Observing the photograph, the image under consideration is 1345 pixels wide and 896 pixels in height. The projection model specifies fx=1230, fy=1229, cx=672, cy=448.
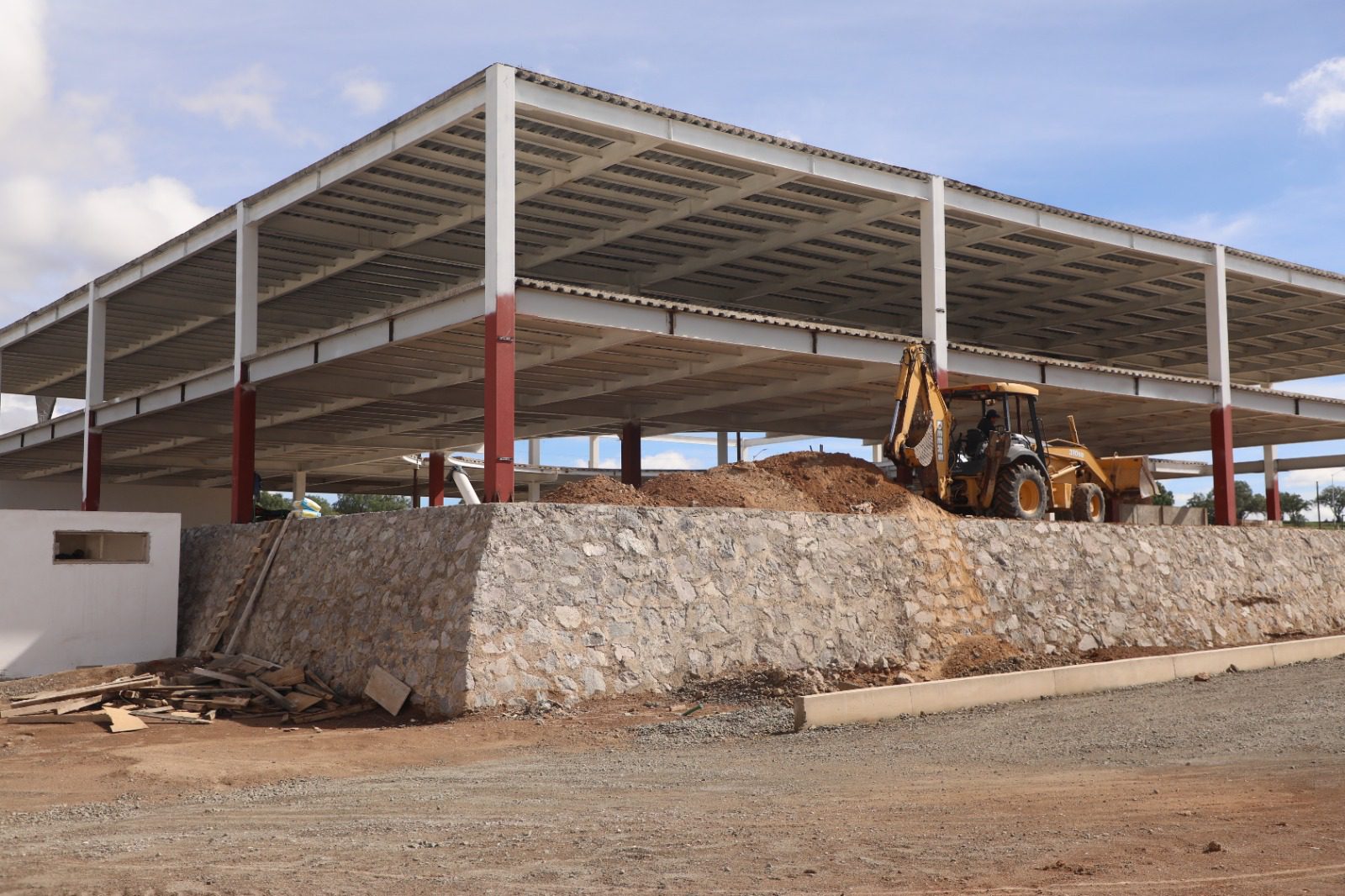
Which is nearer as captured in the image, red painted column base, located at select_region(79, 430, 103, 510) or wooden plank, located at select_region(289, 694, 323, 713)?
wooden plank, located at select_region(289, 694, 323, 713)

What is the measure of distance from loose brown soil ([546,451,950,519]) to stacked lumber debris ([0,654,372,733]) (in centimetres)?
422

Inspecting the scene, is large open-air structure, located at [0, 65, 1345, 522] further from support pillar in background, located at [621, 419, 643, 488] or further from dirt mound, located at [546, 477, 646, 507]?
dirt mound, located at [546, 477, 646, 507]

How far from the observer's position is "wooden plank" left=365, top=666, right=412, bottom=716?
15180 mm

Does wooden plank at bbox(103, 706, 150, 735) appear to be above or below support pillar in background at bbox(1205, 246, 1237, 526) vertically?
below

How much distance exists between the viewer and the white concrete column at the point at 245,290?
976 inches

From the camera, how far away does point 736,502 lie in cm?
1891

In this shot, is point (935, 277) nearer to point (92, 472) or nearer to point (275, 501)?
point (92, 472)

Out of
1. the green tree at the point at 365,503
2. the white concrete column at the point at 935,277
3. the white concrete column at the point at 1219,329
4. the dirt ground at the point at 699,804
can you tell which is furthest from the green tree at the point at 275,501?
the dirt ground at the point at 699,804

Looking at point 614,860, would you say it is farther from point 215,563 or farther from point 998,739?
point 215,563

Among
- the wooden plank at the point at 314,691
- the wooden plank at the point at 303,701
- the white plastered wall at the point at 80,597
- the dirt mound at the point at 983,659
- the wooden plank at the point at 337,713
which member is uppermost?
the white plastered wall at the point at 80,597

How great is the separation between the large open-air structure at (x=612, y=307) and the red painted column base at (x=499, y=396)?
54 millimetres

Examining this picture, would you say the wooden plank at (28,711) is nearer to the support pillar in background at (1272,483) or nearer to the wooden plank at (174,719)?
the wooden plank at (174,719)

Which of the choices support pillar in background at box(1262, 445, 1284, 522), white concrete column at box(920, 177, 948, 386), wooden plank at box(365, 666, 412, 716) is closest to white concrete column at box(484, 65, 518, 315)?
wooden plank at box(365, 666, 412, 716)

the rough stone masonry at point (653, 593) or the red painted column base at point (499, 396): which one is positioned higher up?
the red painted column base at point (499, 396)
